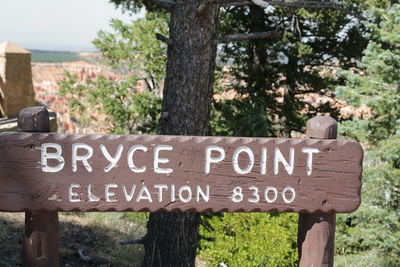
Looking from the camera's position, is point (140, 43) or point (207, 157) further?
point (140, 43)

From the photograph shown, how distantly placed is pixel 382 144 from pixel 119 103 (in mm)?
5809

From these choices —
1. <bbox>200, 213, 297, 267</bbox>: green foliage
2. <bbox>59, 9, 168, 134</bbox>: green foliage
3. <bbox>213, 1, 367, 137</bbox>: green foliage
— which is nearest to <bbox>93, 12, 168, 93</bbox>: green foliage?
<bbox>59, 9, 168, 134</bbox>: green foliage

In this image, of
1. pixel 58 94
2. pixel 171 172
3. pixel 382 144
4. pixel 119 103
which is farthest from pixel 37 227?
pixel 58 94

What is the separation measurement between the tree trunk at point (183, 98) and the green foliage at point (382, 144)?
8.50 feet

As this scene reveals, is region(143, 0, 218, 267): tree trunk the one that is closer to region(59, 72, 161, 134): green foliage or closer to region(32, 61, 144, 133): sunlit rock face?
region(59, 72, 161, 134): green foliage

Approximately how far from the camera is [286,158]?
221 cm

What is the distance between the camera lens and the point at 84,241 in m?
5.68

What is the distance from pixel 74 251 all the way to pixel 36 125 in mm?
3320

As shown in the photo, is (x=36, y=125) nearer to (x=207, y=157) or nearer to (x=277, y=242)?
(x=207, y=157)

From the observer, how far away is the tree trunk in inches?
177

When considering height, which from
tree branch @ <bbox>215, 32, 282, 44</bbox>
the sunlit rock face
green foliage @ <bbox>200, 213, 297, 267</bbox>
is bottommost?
green foliage @ <bbox>200, 213, 297, 267</bbox>

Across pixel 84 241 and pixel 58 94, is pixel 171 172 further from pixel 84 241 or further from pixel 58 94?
pixel 58 94

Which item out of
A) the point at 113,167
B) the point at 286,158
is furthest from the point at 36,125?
the point at 286,158

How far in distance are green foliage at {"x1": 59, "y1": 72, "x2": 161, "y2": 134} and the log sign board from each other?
7577 mm
